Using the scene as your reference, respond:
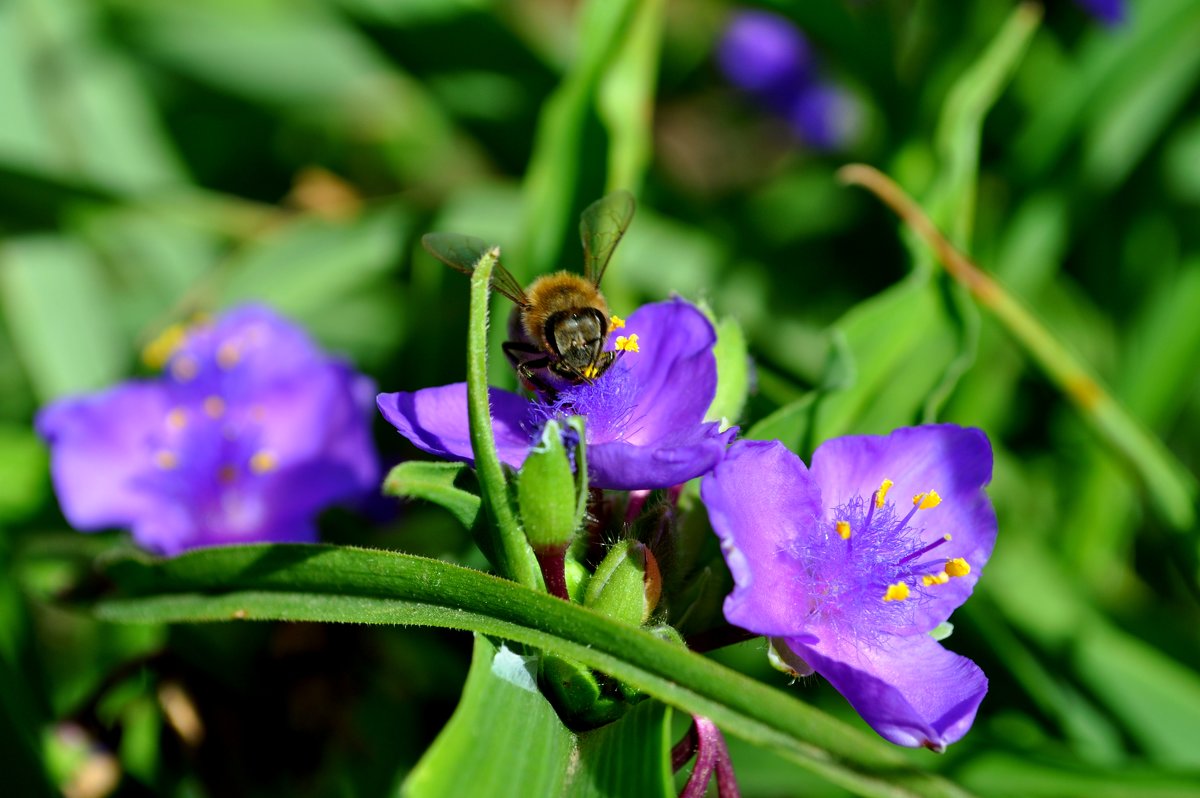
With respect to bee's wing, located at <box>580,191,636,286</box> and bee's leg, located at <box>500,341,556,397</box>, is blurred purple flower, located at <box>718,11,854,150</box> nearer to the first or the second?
bee's wing, located at <box>580,191,636,286</box>

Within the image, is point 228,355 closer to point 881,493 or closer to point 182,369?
point 182,369

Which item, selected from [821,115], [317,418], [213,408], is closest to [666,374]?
[317,418]

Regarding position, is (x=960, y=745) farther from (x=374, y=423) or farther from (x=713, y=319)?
(x=374, y=423)

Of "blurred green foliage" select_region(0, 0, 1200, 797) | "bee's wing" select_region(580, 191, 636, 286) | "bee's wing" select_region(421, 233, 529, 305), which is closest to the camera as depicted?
"bee's wing" select_region(421, 233, 529, 305)

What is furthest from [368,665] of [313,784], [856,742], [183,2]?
[183,2]

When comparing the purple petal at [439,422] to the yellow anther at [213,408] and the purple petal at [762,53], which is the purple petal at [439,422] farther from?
the purple petal at [762,53]

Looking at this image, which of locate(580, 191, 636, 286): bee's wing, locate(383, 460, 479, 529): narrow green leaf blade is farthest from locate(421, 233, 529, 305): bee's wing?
locate(383, 460, 479, 529): narrow green leaf blade
